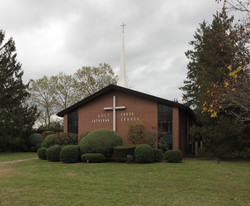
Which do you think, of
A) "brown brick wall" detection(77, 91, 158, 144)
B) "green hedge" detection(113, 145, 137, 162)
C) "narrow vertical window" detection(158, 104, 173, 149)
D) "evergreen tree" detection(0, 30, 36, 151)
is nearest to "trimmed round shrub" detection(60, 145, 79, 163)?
"green hedge" detection(113, 145, 137, 162)

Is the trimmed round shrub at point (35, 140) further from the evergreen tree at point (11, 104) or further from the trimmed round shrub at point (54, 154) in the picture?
the trimmed round shrub at point (54, 154)

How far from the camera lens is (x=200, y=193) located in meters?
7.24

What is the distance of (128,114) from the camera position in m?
19.5

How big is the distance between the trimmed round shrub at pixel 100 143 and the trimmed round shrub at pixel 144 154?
6.60ft

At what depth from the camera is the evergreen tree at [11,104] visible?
26994mm

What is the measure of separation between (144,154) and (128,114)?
5.70 m

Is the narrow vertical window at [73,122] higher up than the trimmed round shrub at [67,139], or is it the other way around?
the narrow vertical window at [73,122]

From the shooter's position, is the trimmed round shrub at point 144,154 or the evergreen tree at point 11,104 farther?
the evergreen tree at point 11,104

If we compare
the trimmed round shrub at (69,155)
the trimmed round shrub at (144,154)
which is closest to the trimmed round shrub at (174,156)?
the trimmed round shrub at (144,154)

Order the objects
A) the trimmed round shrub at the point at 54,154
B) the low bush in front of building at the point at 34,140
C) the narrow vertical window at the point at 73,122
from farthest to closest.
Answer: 1. the low bush in front of building at the point at 34,140
2. the narrow vertical window at the point at 73,122
3. the trimmed round shrub at the point at 54,154

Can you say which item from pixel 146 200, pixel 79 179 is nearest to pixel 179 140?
pixel 79 179

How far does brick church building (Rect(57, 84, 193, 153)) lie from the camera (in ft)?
58.5

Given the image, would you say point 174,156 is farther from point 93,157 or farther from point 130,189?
point 130,189

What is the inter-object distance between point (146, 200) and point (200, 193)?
6.02 feet
